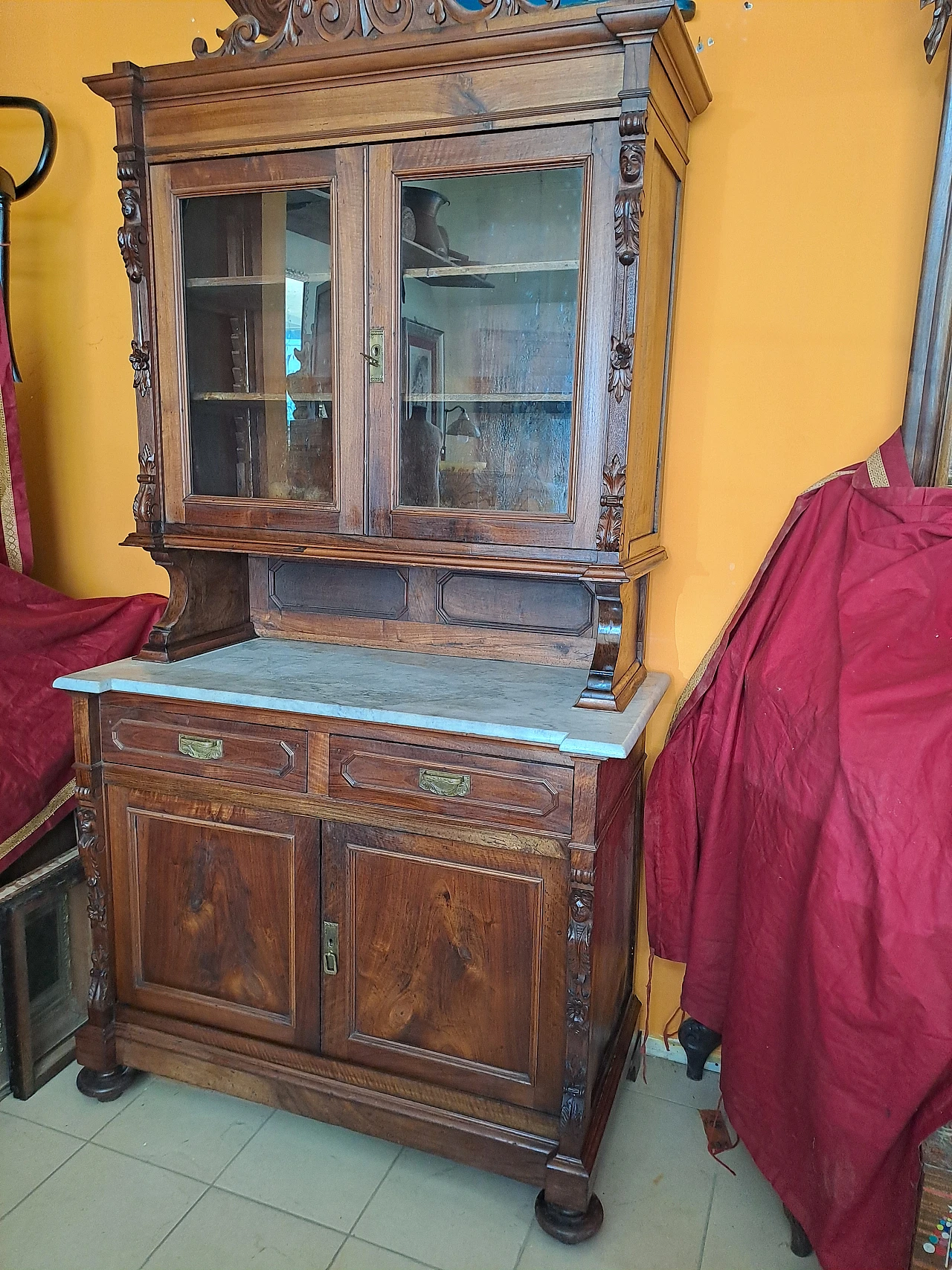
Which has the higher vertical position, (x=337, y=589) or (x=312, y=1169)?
(x=337, y=589)

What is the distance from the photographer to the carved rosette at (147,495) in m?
1.86

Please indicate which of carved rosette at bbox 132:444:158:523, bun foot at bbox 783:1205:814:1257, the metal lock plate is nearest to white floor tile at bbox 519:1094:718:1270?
bun foot at bbox 783:1205:814:1257

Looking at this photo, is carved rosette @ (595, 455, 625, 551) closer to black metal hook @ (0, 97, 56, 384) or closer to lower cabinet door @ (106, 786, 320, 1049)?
lower cabinet door @ (106, 786, 320, 1049)

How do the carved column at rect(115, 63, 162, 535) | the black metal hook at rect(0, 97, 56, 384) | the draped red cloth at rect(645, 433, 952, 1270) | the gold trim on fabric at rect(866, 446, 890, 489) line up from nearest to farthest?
the draped red cloth at rect(645, 433, 952, 1270), the gold trim on fabric at rect(866, 446, 890, 489), the carved column at rect(115, 63, 162, 535), the black metal hook at rect(0, 97, 56, 384)

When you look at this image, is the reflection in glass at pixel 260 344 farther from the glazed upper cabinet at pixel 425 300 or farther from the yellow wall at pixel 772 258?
the yellow wall at pixel 772 258

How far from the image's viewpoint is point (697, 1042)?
1.96 meters

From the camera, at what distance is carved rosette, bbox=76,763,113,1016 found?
1.86 m

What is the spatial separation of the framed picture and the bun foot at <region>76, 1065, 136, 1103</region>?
5.20ft

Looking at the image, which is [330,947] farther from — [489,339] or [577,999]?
[489,339]

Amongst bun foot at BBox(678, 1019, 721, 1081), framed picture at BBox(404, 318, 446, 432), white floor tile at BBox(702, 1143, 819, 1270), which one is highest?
framed picture at BBox(404, 318, 446, 432)

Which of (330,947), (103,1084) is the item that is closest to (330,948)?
(330,947)

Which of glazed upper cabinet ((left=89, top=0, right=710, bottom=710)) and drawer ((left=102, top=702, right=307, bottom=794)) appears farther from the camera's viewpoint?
drawer ((left=102, top=702, right=307, bottom=794))

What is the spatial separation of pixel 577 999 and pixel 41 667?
1.46 meters

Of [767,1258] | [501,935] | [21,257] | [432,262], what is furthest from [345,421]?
[767,1258]
